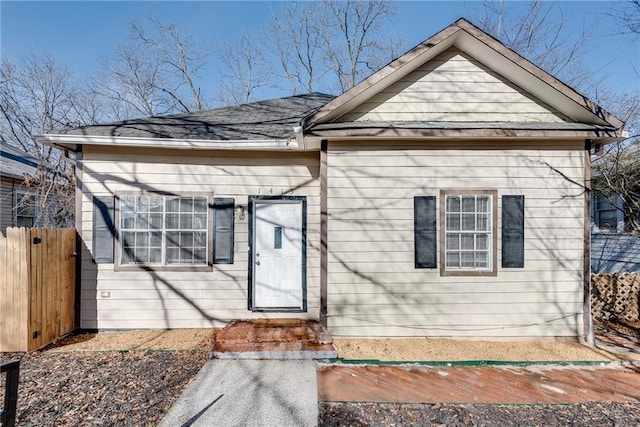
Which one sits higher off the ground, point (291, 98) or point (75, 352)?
point (291, 98)

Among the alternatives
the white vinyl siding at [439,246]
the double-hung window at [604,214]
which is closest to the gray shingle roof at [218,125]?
the white vinyl siding at [439,246]

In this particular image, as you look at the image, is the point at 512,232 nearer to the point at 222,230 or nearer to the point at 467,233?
the point at 467,233

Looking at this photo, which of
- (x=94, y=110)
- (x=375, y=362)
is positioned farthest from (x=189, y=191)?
(x=94, y=110)

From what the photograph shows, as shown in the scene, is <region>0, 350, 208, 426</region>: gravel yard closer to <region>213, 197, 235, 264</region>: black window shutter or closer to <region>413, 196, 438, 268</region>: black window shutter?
<region>213, 197, 235, 264</region>: black window shutter

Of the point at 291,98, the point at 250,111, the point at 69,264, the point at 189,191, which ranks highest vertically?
the point at 291,98

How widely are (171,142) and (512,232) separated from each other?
227 inches

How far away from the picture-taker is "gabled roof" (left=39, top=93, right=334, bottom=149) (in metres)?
4.96

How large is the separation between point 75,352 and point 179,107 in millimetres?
15010

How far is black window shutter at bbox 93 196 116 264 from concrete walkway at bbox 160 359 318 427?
2818mm

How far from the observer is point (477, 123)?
4805 mm

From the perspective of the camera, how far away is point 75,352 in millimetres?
4430

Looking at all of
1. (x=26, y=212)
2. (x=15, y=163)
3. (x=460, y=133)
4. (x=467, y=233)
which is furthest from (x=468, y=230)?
(x=15, y=163)

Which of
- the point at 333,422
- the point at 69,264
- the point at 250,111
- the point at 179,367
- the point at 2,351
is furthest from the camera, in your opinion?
the point at 250,111

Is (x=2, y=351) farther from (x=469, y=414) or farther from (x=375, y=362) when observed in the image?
(x=469, y=414)
